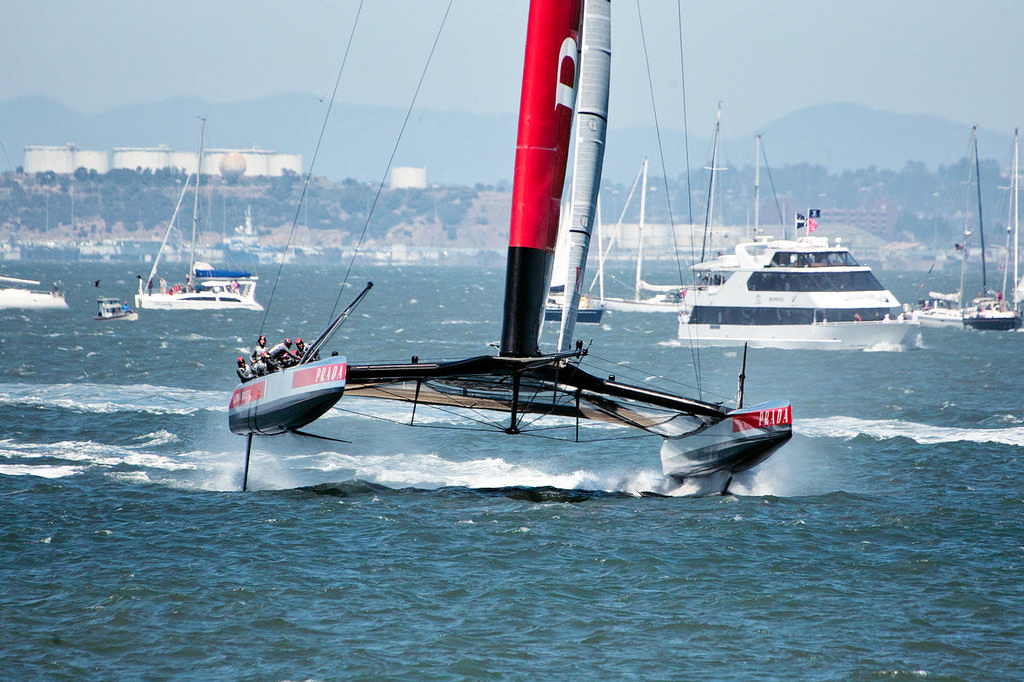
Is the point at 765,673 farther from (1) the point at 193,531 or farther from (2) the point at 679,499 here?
(1) the point at 193,531

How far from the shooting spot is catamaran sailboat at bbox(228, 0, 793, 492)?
1381cm

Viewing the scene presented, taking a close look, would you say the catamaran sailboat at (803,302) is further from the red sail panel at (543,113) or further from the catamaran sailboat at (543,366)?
the red sail panel at (543,113)

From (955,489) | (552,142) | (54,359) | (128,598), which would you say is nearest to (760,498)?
(955,489)

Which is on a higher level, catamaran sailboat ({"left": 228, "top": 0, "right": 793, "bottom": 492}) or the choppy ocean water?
catamaran sailboat ({"left": 228, "top": 0, "right": 793, "bottom": 492})

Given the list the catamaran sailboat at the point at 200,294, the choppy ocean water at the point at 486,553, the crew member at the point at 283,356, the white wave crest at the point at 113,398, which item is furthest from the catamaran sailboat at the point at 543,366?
the catamaran sailboat at the point at 200,294

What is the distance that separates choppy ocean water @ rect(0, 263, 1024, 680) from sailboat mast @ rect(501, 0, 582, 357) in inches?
117

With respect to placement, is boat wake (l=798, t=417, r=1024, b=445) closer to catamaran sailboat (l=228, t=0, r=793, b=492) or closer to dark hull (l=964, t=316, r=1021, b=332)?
catamaran sailboat (l=228, t=0, r=793, b=492)

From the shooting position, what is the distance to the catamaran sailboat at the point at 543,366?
13812mm

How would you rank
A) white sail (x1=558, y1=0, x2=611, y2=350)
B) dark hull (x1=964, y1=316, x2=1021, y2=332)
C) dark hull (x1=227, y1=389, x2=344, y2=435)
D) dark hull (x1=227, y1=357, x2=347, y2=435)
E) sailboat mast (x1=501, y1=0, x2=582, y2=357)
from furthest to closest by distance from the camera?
dark hull (x1=964, y1=316, x2=1021, y2=332) → white sail (x1=558, y1=0, x2=611, y2=350) → dark hull (x1=227, y1=389, x2=344, y2=435) → dark hull (x1=227, y1=357, x2=347, y2=435) → sailboat mast (x1=501, y1=0, x2=582, y2=357)

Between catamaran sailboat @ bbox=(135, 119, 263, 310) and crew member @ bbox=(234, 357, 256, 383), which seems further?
catamaran sailboat @ bbox=(135, 119, 263, 310)

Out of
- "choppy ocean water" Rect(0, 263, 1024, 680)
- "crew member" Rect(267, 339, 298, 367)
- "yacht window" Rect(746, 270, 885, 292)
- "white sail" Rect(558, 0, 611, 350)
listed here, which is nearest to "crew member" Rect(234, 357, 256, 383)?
"crew member" Rect(267, 339, 298, 367)

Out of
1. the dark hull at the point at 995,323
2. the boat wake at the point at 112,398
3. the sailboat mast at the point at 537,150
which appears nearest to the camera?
the sailboat mast at the point at 537,150

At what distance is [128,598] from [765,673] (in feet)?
21.6

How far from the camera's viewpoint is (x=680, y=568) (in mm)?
13203
